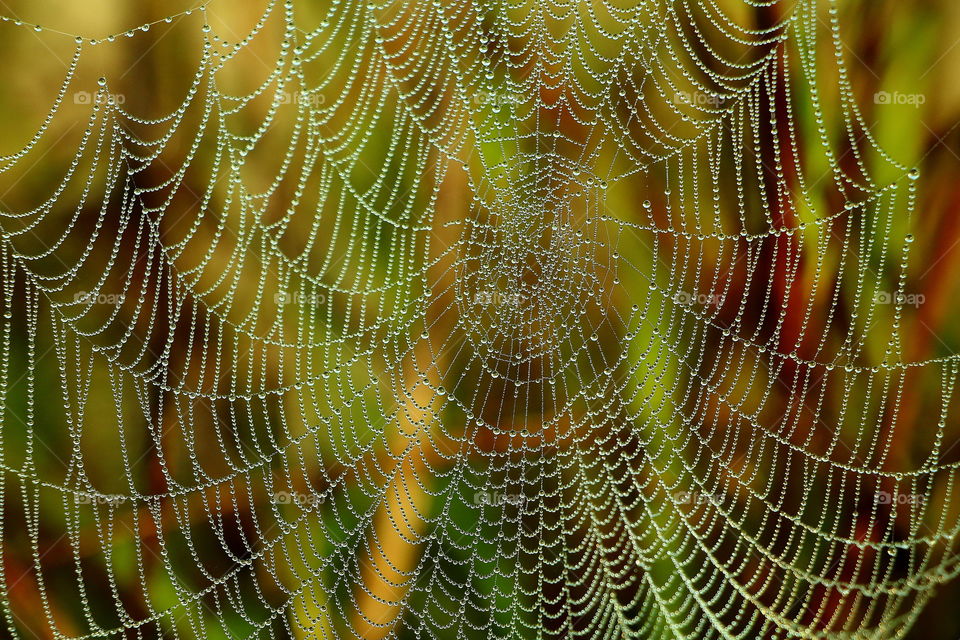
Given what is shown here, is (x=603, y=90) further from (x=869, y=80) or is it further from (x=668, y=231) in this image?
(x=869, y=80)

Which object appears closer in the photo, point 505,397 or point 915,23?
point 915,23

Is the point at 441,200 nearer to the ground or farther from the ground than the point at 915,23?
nearer to the ground

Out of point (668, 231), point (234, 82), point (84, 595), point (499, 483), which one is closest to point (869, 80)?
point (668, 231)


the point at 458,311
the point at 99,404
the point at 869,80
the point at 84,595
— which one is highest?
the point at 869,80

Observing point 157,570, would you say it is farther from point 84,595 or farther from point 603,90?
point 603,90

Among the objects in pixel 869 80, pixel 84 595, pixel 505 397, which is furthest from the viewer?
pixel 505 397

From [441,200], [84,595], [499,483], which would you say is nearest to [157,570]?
[84,595]

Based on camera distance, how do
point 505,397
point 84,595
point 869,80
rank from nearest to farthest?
point 84,595 → point 869,80 → point 505,397
